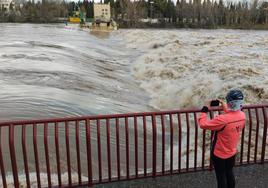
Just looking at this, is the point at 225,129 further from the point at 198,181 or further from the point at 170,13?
the point at 170,13

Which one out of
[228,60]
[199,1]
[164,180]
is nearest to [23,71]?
[228,60]

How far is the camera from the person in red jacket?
4555mm

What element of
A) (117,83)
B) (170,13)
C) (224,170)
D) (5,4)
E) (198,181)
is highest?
(5,4)

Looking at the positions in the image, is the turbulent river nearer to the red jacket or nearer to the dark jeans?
the dark jeans

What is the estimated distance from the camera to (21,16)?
413ft

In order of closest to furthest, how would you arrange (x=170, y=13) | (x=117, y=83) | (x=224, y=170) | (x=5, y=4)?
(x=224, y=170)
(x=117, y=83)
(x=170, y=13)
(x=5, y=4)

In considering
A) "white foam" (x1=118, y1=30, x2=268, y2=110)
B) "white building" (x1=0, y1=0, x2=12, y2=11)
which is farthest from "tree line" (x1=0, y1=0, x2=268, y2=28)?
"white foam" (x1=118, y1=30, x2=268, y2=110)

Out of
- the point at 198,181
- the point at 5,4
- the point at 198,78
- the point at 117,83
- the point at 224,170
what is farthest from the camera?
the point at 5,4

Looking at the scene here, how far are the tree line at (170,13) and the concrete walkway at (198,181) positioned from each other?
102907 millimetres

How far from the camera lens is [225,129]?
467 cm

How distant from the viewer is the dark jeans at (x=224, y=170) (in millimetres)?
4926

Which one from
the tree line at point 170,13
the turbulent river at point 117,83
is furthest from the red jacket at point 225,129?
the tree line at point 170,13

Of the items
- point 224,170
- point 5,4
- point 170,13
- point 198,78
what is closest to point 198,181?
point 224,170

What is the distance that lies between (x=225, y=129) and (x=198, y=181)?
1.88 m
